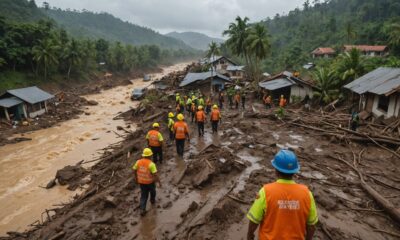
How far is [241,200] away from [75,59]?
4801 centimetres

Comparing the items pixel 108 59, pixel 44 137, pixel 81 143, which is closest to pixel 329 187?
pixel 81 143

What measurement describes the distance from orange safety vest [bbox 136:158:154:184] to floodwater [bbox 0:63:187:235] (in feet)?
18.0

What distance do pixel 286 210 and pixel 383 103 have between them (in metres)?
17.4

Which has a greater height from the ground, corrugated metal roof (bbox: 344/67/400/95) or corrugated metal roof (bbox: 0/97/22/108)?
corrugated metal roof (bbox: 344/67/400/95)

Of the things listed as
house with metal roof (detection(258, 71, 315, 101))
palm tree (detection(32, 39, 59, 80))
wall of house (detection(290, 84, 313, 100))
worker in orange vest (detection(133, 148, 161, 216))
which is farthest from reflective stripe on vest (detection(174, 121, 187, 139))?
palm tree (detection(32, 39, 59, 80))

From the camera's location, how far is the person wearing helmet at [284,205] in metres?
3.17

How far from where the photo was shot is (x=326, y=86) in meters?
23.5

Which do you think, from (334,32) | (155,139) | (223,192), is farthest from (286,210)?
(334,32)

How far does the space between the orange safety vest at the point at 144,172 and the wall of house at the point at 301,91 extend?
2213cm

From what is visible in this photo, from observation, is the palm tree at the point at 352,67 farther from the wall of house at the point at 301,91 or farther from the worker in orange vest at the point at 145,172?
the worker in orange vest at the point at 145,172

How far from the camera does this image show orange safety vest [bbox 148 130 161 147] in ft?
33.7

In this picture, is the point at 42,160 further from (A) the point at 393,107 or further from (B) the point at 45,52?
(B) the point at 45,52

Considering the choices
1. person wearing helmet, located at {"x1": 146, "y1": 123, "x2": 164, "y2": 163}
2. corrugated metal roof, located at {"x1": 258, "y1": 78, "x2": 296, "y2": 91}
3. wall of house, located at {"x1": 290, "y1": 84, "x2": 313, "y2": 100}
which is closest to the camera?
person wearing helmet, located at {"x1": 146, "y1": 123, "x2": 164, "y2": 163}

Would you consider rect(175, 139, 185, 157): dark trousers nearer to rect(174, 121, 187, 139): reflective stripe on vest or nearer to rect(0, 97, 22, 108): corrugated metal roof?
rect(174, 121, 187, 139): reflective stripe on vest
